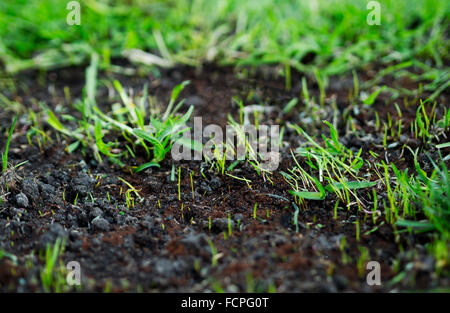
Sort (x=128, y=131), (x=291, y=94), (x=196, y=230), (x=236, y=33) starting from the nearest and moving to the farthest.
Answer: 1. (x=196, y=230)
2. (x=128, y=131)
3. (x=291, y=94)
4. (x=236, y=33)

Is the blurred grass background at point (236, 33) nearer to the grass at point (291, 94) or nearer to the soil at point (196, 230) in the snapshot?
the grass at point (291, 94)

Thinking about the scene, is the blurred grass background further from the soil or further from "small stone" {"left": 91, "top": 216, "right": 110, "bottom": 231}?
"small stone" {"left": 91, "top": 216, "right": 110, "bottom": 231}

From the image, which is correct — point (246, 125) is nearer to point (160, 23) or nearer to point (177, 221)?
point (177, 221)

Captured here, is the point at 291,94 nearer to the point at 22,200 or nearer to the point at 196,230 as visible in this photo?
the point at 196,230

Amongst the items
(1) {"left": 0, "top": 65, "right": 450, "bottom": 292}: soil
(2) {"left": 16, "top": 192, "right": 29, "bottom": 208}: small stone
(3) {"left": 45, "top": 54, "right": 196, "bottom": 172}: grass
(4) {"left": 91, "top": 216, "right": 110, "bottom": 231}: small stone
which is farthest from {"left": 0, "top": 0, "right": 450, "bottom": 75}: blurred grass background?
(4) {"left": 91, "top": 216, "right": 110, "bottom": 231}: small stone

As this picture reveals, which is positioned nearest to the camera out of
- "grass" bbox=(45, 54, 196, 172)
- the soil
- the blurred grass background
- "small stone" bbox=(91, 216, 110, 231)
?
the soil

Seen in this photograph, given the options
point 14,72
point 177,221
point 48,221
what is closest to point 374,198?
point 177,221

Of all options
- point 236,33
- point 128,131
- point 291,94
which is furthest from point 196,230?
point 236,33
